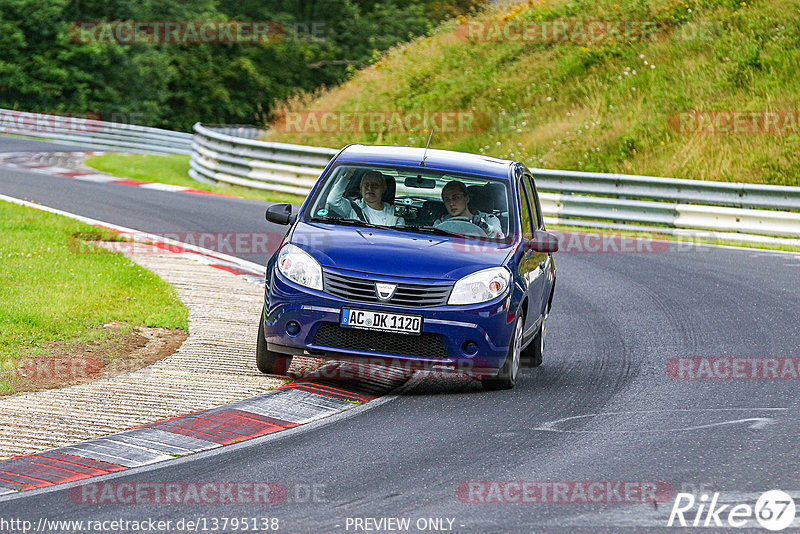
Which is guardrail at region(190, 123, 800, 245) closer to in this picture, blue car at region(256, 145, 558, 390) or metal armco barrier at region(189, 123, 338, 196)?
metal armco barrier at region(189, 123, 338, 196)

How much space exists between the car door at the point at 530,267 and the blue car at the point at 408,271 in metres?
0.02

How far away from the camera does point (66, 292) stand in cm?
1129

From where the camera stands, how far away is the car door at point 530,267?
9.02m

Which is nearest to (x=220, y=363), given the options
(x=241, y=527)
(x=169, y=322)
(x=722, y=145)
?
(x=169, y=322)

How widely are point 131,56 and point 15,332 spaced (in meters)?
42.8

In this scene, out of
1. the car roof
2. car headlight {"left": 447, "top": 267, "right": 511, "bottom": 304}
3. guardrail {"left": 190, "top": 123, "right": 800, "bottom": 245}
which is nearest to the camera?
car headlight {"left": 447, "top": 267, "right": 511, "bottom": 304}

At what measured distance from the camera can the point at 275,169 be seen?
24484 millimetres

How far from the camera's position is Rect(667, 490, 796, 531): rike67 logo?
18.0 feet

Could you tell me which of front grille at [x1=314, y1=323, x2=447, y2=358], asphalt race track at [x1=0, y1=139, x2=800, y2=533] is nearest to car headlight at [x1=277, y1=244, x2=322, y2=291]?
front grille at [x1=314, y1=323, x2=447, y2=358]

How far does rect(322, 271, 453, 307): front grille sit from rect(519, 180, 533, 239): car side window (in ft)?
4.61
